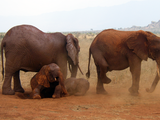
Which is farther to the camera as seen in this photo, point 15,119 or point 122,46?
point 122,46

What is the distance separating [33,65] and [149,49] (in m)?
3.63

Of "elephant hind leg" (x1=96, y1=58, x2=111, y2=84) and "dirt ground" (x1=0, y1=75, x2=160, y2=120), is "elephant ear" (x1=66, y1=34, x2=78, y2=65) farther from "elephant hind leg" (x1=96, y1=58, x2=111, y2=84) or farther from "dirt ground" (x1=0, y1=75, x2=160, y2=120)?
"dirt ground" (x1=0, y1=75, x2=160, y2=120)

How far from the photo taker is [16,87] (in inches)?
320

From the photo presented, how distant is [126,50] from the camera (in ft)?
24.5

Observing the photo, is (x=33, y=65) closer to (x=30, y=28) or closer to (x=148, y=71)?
(x=30, y=28)

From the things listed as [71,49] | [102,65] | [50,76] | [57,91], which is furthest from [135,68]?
[50,76]

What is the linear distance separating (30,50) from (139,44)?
11.0 feet

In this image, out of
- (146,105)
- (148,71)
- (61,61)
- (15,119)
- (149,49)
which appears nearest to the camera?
(15,119)

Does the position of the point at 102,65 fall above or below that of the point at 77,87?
above

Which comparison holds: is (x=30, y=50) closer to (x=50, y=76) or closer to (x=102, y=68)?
(x=50, y=76)

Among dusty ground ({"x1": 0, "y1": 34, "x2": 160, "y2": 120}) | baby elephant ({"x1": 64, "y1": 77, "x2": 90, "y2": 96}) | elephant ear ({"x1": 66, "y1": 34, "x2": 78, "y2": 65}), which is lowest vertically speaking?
baby elephant ({"x1": 64, "y1": 77, "x2": 90, "y2": 96})

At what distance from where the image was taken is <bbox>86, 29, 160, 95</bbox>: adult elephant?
729cm

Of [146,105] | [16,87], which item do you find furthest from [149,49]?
[16,87]

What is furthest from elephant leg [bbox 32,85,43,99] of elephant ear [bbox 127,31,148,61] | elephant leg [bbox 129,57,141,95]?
elephant ear [bbox 127,31,148,61]
